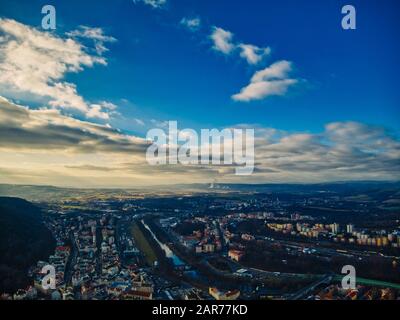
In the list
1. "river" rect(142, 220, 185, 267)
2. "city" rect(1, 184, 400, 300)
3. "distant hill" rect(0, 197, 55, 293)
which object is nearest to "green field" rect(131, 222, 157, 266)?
"city" rect(1, 184, 400, 300)

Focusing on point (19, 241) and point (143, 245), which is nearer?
point (19, 241)

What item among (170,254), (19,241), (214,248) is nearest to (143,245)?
(170,254)

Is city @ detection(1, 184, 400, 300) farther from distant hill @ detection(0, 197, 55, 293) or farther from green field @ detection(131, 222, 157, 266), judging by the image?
distant hill @ detection(0, 197, 55, 293)

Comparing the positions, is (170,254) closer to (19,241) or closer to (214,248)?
(214,248)
